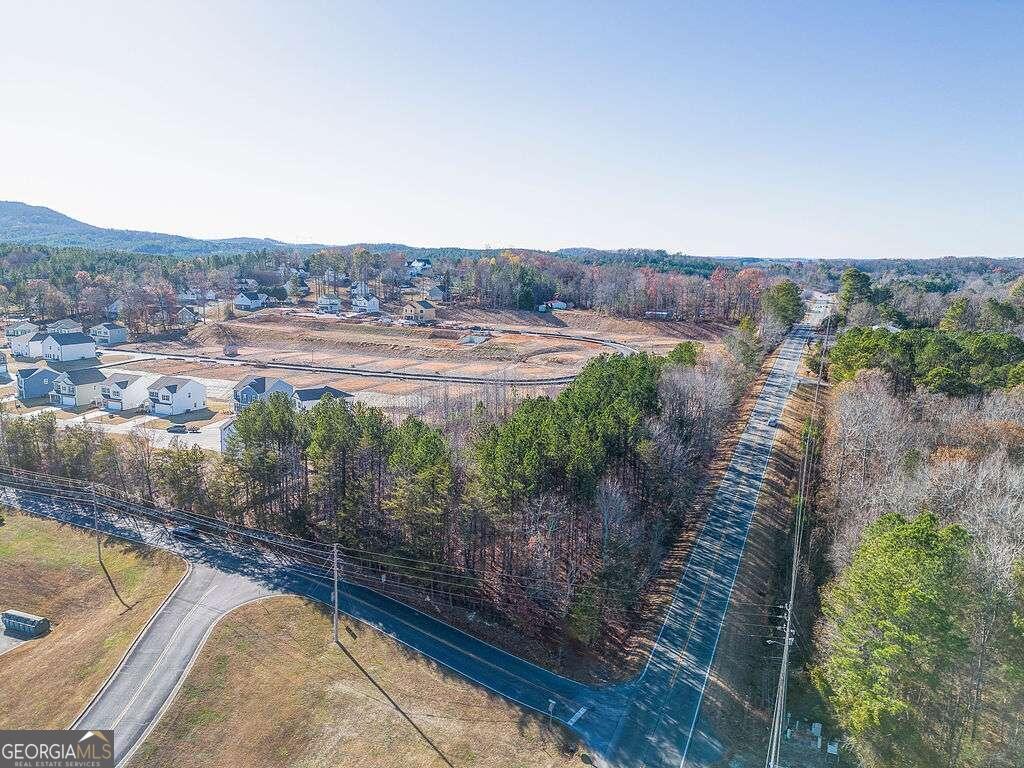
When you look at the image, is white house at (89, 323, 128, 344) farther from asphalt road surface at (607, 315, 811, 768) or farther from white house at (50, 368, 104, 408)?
asphalt road surface at (607, 315, 811, 768)

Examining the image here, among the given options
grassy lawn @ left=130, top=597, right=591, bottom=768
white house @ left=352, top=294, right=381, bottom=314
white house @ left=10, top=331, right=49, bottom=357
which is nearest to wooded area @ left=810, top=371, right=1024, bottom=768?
grassy lawn @ left=130, top=597, right=591, bottom=768

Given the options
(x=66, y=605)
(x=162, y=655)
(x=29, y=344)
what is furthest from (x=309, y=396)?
(x=29, y=344)

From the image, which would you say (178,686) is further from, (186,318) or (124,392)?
(186,318)

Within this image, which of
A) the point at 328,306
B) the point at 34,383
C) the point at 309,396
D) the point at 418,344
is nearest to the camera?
the point at 309,396

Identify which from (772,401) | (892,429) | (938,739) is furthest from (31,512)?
(772,401)

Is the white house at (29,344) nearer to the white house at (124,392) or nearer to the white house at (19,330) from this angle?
the white house at (19,330)

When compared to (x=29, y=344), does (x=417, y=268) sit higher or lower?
higher

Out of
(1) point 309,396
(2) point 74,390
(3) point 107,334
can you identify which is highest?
(3) point 107,334
